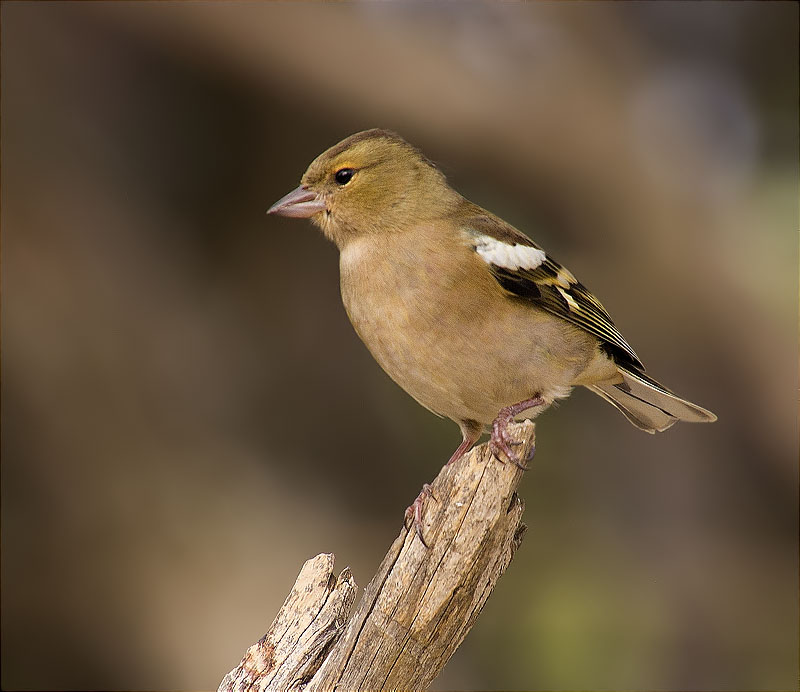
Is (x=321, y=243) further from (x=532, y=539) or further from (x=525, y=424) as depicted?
(x=525, y=424)

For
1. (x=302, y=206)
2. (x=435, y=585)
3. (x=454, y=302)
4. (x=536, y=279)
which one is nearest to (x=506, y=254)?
(x=536, y=279)

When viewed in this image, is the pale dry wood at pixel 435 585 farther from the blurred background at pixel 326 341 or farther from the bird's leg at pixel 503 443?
the blurred background at pixel 326 341

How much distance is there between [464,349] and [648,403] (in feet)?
3.78

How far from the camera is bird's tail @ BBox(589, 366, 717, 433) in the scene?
391 cm

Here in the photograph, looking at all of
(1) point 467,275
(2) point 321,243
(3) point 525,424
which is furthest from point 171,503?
(3) point 525,424

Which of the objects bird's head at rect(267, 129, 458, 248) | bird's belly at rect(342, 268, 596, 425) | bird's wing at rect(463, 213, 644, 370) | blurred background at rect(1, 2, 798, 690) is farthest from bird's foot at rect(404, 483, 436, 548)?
blurred background at rect(1, 2, 798, 690)

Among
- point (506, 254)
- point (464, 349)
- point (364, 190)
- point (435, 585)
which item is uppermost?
point (364, 190)

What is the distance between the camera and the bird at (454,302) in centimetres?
341

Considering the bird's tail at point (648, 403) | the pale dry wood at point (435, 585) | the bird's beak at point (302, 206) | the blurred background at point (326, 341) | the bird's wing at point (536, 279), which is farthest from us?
the blurred background at point (326, 341)

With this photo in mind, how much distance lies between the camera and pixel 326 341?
25.9 ft

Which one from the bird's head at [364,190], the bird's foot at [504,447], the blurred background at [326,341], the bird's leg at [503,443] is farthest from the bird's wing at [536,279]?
the blurred background at [326,341]

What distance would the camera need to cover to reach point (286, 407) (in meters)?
7.62

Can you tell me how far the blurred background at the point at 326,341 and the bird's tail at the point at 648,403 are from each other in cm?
260

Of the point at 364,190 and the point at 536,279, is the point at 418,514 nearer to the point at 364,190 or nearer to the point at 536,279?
the point at 536,279
